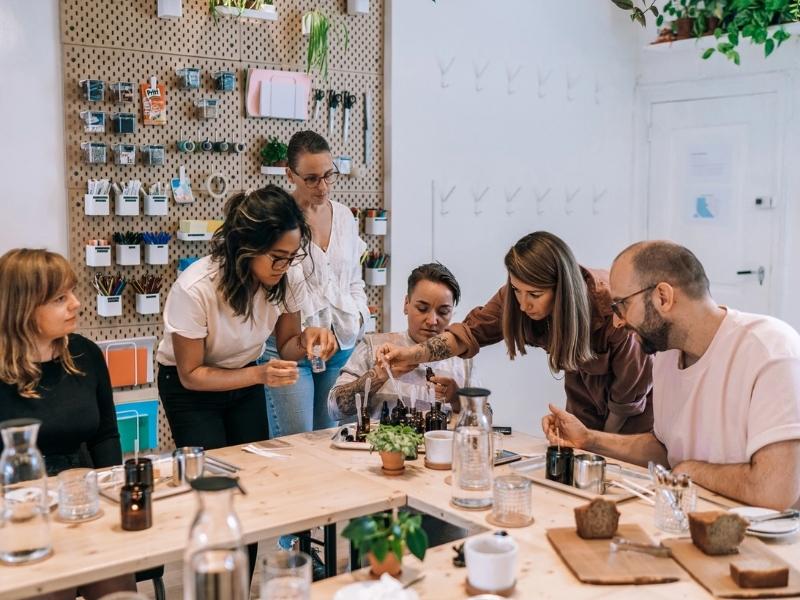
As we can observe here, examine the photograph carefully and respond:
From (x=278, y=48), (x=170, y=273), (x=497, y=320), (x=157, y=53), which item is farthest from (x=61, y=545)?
(x=278, y=48)

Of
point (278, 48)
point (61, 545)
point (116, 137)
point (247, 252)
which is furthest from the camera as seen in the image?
point (278, 48)

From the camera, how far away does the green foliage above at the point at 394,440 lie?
254 centimetres

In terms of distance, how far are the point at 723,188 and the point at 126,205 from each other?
3.47 m

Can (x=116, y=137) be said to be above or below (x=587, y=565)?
above

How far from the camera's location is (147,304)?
409cm

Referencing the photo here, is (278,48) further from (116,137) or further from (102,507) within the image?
(102,507)

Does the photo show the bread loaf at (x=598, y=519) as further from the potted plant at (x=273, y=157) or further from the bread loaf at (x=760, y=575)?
the potted plant at (x=273, y=157)

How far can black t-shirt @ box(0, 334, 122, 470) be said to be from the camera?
2.61m

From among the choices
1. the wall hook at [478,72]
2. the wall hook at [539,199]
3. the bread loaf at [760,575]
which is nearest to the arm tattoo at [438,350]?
the bread loaf at [760,575]

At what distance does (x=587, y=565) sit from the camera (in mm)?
1868

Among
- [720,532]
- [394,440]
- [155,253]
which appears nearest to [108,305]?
[155,253]

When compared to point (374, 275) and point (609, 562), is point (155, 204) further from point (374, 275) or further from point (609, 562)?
point (609, 562)

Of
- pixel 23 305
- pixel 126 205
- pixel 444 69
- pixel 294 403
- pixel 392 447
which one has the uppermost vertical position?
pixel 444 69

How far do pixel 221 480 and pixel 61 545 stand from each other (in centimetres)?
70
